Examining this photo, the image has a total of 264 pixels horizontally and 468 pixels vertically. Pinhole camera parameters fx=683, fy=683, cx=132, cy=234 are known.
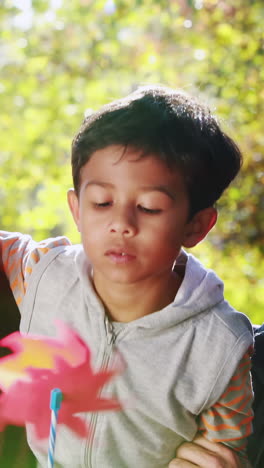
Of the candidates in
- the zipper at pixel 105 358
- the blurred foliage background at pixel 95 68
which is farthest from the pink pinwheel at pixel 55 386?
the blurred foliage background at pixel 95 68

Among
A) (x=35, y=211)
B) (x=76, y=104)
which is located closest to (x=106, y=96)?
(x=76, y=104)

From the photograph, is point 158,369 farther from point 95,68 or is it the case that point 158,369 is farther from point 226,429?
point 95,68

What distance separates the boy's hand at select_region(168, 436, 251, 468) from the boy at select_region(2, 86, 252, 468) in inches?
0.4

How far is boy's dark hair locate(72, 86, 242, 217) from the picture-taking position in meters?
0.81

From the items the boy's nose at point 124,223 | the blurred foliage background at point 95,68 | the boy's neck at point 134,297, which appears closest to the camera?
the boy's nose at point 124,223

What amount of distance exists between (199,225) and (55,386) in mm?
279

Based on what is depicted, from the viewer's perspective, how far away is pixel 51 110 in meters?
2.01

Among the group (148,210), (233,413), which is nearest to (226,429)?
(233,413)

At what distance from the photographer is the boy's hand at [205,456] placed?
0.88m

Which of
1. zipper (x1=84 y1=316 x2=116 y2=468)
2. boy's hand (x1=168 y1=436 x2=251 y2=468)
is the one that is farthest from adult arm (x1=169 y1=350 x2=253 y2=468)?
zipper (x1=84 y1=316 x2=116 y2=468)

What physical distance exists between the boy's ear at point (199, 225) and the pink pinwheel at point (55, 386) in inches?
7.8

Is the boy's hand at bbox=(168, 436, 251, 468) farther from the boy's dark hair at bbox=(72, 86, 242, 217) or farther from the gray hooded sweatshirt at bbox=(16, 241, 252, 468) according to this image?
the boy's dark hair at bbox=(72, 86, 242, 217)

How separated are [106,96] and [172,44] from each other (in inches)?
10.7

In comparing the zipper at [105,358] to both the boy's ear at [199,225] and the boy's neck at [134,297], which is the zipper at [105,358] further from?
the boy's ear at [199,225]
